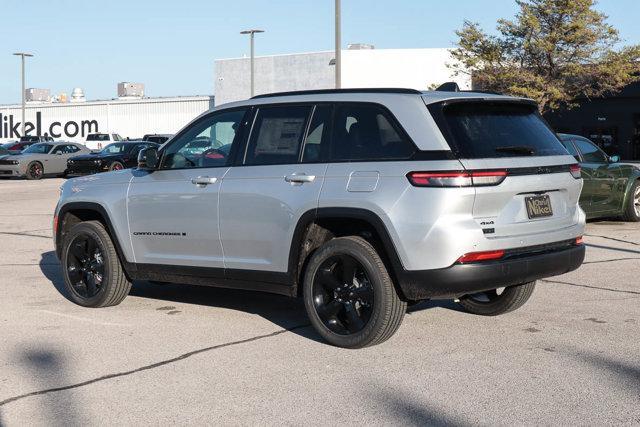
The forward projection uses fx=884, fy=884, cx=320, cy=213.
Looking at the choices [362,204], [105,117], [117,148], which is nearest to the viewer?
[362,204]

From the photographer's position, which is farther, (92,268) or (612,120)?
(612,120)

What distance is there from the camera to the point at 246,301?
8.29m

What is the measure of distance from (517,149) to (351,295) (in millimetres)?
1567

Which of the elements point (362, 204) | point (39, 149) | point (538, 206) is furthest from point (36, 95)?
point (538, 206)

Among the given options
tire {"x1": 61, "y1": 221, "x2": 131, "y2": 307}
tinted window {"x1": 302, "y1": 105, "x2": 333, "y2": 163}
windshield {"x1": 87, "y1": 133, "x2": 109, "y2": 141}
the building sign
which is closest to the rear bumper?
tinted window {"x1": 302, "y1": 105, "x2": 333, "y2": 163}

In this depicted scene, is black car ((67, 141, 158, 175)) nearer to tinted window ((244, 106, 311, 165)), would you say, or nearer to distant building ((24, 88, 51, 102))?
tinted window ((244, 106, 311, 165))

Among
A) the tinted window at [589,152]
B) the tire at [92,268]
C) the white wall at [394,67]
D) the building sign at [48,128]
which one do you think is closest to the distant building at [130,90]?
the building sign at [48,128]

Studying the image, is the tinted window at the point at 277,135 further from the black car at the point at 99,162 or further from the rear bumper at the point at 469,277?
the black car at the point at 99,162

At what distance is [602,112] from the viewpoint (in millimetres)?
46906

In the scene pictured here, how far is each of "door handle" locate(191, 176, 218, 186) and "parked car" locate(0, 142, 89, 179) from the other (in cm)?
2944

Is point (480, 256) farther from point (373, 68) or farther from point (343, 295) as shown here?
point (373, 68)

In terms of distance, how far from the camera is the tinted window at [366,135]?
612cm

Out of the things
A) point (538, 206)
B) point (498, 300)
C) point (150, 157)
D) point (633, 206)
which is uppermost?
point (150, 157)

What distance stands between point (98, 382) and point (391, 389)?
1.83m
